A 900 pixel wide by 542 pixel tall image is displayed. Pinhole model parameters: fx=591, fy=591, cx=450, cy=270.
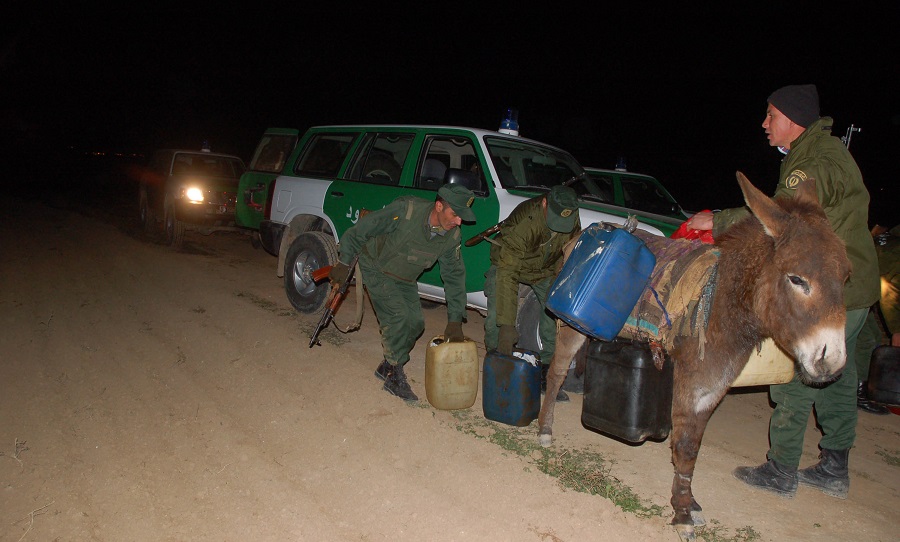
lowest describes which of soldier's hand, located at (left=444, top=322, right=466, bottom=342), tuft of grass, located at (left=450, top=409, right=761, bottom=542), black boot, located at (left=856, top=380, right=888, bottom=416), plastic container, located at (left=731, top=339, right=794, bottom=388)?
black boot, located at (left=856, top=380, right=888, bottom=416)

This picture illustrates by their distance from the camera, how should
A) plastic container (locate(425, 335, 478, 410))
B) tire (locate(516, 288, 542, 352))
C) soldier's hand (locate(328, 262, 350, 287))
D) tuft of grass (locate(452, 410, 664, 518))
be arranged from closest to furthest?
tuft of grass (locate(452, 410, 664, 518)) → plastic container (locate(425, 335, 478, 410)) → soldier's hand (locate(328, 262, 350, 287)) → tire (locate(516, 288, 542, 352))

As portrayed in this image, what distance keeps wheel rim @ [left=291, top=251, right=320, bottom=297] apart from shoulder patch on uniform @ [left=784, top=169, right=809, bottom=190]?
5207mm

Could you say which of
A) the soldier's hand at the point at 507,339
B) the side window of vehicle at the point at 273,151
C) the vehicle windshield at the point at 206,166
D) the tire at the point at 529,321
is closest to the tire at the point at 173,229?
the vehicle windshield at the point at 206,166

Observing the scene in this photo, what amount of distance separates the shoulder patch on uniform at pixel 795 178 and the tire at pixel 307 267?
4.76m

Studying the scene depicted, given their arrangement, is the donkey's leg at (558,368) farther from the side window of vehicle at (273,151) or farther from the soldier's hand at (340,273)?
the side window of vehicle at (273,151)

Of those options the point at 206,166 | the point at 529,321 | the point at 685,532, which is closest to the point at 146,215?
the point at 206,166

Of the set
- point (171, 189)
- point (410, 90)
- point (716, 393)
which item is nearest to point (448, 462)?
point (716, 393)

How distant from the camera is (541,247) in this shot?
4.75 meters

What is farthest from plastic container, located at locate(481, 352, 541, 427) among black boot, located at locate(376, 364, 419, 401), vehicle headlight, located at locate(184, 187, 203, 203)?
vehicle headlight, located at locate(184, 187, 203, 203)

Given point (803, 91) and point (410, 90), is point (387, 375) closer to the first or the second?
point (803, 91)

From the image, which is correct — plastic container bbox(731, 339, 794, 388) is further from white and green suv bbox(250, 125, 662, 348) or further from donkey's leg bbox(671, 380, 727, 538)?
white and green suv bbox(250, 125, 662, 348)

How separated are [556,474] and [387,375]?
71.9 inches

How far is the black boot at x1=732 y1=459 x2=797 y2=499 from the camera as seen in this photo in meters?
3.87

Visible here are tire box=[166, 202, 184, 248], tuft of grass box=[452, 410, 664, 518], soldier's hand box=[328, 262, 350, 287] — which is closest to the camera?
tuft of grass box=[452, 410, 664, 518]
